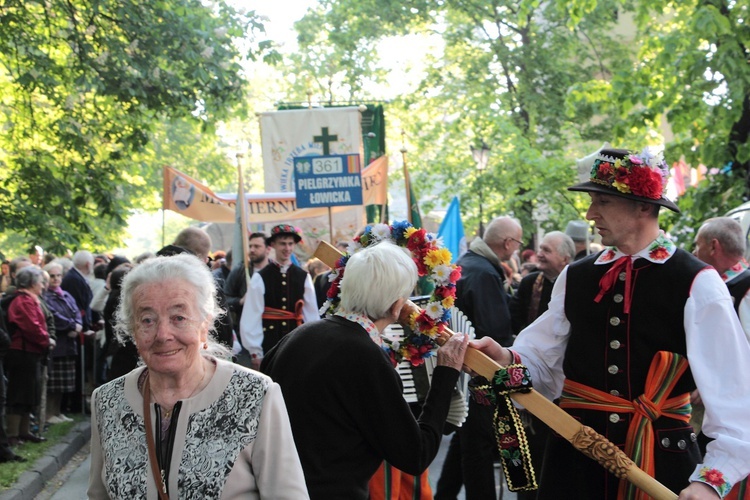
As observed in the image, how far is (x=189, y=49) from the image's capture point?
12.8 metres

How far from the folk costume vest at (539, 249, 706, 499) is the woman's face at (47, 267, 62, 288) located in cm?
983

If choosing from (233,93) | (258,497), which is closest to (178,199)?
(233,93)

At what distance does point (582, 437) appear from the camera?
4039mm

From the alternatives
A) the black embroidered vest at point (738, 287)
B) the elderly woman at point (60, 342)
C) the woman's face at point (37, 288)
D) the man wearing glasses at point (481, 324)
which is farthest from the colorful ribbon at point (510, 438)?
the elderly woman at point (60, 342)

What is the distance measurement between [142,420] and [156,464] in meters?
0.16

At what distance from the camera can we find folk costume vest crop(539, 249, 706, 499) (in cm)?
414

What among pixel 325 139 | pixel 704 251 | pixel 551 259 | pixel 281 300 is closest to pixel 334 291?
pixel 704 251

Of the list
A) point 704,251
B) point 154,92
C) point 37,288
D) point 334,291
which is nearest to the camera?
point 334,291

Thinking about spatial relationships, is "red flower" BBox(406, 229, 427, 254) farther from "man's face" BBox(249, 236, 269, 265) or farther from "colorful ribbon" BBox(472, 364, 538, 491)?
"man's face" BBox(249, 236, 269, 265)

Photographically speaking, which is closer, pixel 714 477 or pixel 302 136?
pixel 714 477

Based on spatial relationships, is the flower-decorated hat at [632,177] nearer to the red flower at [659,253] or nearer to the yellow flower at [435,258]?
the red flower at [659,253]

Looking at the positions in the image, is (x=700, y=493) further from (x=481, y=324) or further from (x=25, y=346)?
(x=25, y=346)

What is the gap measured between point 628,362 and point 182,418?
184 cm

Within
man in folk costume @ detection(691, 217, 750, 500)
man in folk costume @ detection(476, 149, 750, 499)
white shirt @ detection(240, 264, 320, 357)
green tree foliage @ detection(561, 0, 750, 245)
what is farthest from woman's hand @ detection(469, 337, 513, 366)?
green tree foliage @ detection(561, 0, 750, 245)
